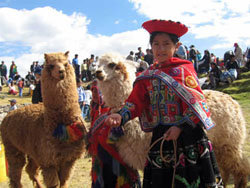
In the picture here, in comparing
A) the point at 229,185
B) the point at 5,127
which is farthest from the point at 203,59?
the point at 5,127

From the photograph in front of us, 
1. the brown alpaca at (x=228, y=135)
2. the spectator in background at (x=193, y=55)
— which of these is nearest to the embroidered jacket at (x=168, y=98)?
the brown alpaca at (x=228, y=135)

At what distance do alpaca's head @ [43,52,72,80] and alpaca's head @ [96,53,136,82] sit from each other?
2.39 ft

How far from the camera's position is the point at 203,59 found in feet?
46.6

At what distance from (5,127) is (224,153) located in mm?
2947

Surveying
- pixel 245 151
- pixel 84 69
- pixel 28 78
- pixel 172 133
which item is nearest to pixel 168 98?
pixel 172 133

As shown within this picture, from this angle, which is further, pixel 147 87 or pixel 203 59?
pixel 203 59

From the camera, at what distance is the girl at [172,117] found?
5.45 feet

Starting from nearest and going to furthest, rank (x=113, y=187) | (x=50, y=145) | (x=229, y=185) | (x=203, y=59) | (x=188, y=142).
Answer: (x=188, y=142) → (x=113, y=187) → (x=50, y=145) → (x=229, y=185) → (x=203, y=59)

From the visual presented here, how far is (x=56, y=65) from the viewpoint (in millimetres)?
2777

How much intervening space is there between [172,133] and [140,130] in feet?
1.72

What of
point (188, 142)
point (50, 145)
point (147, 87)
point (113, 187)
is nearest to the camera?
point (188, 142)

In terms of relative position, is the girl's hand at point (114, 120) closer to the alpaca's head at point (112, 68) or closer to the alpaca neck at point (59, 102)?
the alpaca's head at point (112, 68)

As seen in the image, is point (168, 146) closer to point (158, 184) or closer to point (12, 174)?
point (158, 184)

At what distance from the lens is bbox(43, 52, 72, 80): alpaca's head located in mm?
2770
